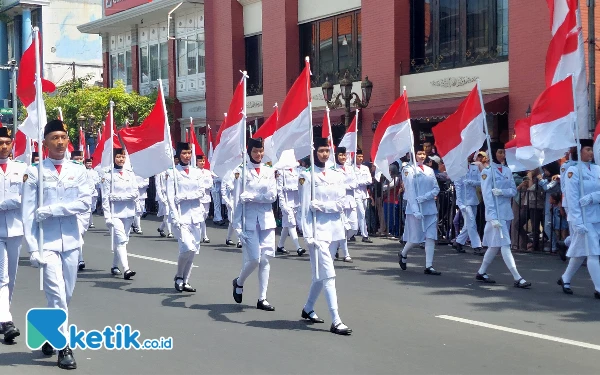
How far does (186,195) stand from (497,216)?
441 centimetres

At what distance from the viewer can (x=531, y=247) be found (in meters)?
16.3

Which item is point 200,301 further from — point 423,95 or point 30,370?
point 423,95

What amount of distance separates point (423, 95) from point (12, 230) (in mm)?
16608

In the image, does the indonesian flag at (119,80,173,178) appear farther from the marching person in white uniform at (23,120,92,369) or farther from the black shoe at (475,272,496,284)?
the black shoe at (475,272,496,284)

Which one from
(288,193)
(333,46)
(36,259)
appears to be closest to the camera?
(36,259)

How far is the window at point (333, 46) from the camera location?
2702cm

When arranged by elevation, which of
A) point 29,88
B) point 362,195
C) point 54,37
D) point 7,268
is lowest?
point 7,268

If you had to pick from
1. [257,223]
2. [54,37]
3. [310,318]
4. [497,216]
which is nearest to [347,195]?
[497,216]

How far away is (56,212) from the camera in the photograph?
25.2ft

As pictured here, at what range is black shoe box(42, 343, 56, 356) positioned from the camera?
7887 millimetres

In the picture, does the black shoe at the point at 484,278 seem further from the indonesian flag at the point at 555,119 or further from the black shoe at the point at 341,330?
the black shoe at the point at 341,330

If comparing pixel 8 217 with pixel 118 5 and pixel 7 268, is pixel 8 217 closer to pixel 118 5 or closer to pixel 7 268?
pixel 7 268

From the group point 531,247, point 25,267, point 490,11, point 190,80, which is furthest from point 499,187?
point 190,80

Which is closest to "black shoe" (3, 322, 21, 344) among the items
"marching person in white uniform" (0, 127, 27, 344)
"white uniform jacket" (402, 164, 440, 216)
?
"marching person in white uniform" (0, 127, 27, 344)
